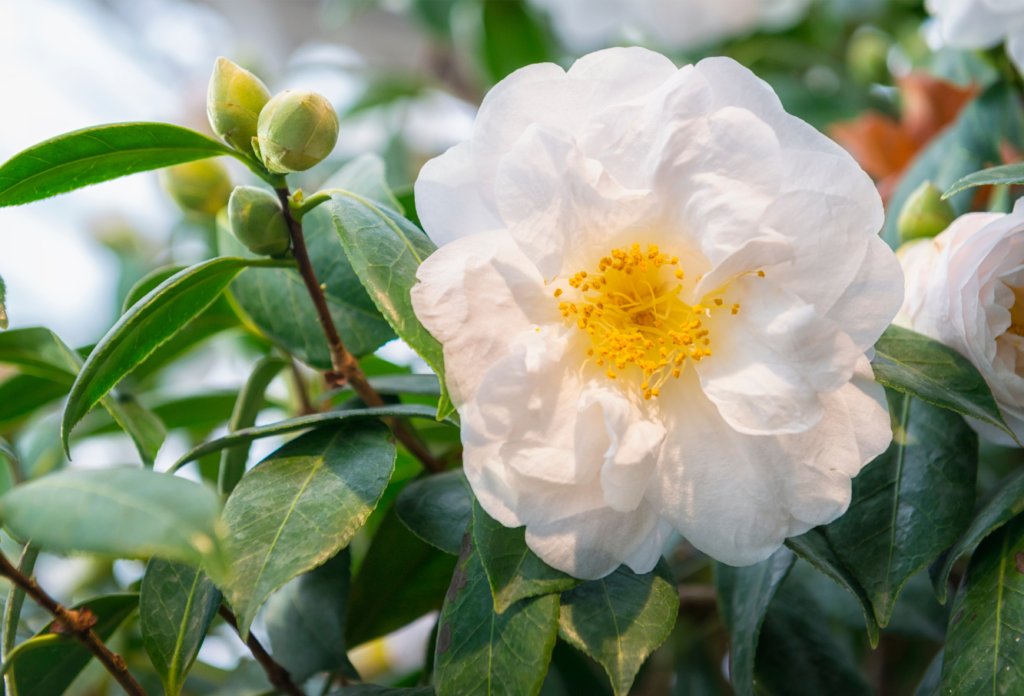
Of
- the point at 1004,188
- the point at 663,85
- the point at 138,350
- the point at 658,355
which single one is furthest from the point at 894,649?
the point at 138,350

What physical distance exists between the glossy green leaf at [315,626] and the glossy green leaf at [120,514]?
A: 0.32 meters

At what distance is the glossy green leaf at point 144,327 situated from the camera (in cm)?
47

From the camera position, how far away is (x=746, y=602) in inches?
23.7

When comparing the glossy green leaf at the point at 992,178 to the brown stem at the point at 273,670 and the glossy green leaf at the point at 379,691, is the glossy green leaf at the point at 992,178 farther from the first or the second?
the brown stem at the point at 273,670

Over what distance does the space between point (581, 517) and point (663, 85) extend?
275mm

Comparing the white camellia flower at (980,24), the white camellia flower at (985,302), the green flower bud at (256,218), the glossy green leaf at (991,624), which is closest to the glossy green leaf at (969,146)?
the white camellia flower at (980,24)

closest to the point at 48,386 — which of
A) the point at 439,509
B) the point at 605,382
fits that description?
the point at 439,509

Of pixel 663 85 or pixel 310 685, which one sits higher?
pixel 663 85

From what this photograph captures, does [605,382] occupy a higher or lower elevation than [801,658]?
higher

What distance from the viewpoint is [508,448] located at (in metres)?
0.44

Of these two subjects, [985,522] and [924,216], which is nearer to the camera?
[985,522]

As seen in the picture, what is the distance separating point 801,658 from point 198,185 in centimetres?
80

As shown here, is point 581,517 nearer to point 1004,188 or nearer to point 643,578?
point 643,578

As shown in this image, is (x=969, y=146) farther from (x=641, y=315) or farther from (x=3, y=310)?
(x=3, y=310)
